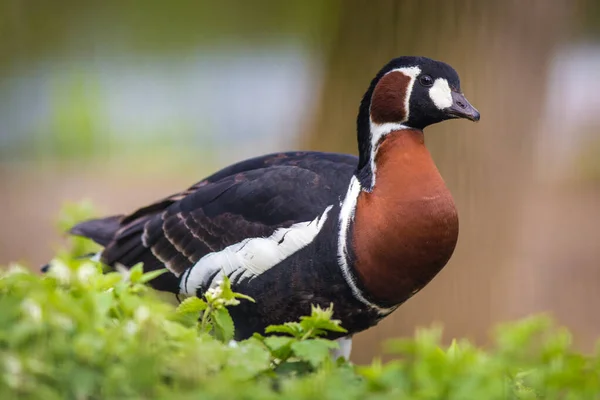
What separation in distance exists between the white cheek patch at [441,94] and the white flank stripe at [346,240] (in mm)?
374

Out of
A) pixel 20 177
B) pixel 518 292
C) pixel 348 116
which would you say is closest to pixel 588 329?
pixel 518 292

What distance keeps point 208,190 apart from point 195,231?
168mm

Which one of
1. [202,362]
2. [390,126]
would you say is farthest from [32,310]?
[390,126]

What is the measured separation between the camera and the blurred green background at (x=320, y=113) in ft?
14.7

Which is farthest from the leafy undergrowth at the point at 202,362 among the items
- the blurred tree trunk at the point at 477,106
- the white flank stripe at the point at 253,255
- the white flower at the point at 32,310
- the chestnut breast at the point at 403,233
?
the blurred tree trunk at the point at 477,106

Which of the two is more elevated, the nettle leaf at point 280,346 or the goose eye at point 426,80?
the goose eye at point 426,80

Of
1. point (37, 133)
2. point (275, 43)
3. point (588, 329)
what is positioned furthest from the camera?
point (275, 43)

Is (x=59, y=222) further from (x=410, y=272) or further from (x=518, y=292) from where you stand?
(x=518, y=292)

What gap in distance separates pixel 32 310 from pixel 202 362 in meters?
A: 0.35

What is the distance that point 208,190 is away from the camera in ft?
11.0

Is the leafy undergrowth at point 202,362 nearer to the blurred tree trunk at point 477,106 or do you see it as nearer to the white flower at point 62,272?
the white flower at point 62,272

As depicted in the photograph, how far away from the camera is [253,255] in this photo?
10.1 feet

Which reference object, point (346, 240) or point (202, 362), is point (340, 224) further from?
point (202, 362)

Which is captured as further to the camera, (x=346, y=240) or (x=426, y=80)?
(x=426, y=80)
